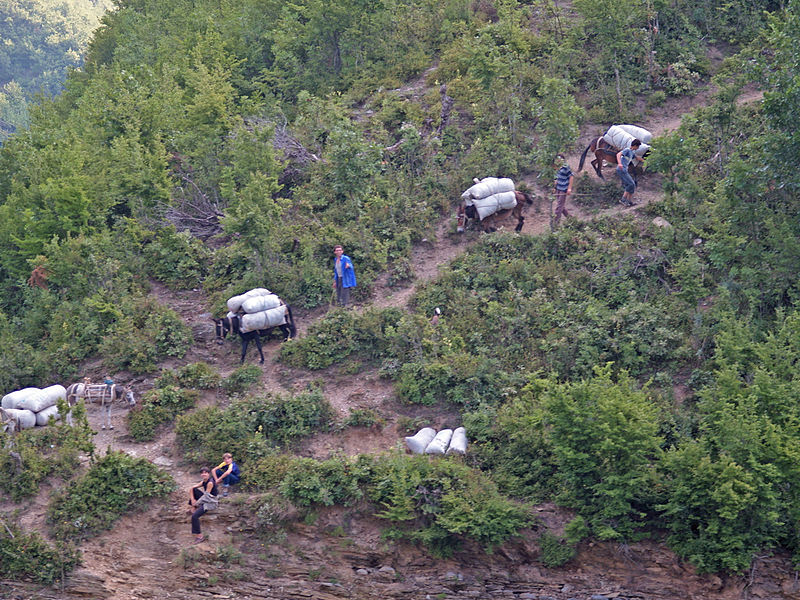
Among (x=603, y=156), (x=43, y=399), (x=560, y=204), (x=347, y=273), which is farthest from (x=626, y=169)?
(x=43, y=399)

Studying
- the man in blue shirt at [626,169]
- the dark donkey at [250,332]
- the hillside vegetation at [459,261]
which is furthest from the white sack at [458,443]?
the man in blue shirt at [626,169]

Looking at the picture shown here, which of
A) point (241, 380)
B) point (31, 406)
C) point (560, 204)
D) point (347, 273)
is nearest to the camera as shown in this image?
point (31, 406)

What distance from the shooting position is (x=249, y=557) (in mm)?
13906

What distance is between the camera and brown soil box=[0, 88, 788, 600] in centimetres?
1250

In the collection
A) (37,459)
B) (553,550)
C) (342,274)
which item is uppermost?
(342,274)

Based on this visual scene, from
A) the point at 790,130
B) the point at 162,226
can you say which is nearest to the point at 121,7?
the point at 162,226

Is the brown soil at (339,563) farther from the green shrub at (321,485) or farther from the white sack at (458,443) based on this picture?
the white sack at (458,443)

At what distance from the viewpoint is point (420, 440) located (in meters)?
14.5

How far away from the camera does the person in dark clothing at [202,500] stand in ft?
46.0

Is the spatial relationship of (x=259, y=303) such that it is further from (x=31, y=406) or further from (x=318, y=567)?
(x=318, y=567)

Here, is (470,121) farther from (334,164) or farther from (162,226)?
(162,226)

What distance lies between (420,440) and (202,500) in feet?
10.9

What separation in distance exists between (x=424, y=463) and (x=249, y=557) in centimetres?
288

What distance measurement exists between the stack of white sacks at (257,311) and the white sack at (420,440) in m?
3.61
